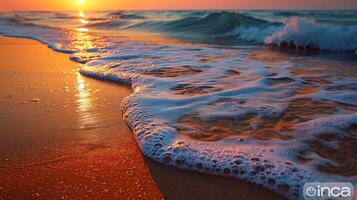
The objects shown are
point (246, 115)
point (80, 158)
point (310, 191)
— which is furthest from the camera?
point (246, 115)

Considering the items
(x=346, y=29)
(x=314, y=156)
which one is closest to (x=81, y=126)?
(x=314, y=156)

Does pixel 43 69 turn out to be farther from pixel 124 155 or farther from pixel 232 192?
pixel 232 192

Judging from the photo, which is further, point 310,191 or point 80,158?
point 80,158

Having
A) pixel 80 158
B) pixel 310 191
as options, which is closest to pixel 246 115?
pixel 310 191

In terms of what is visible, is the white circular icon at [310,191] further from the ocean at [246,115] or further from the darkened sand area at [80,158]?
the darkened sand area at [80,158]

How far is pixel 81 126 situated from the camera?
2916 millimetres

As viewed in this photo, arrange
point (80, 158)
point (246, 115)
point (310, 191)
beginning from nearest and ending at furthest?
point (310, 191), point (80, 158), point (246, 115)

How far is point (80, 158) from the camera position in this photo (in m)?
2.32

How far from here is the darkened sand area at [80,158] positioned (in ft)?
6.36

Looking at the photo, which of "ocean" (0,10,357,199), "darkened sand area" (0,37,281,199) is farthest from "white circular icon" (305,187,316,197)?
"darkened sand area" (0,37,281,199)

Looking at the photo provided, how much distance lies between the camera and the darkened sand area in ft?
6.36

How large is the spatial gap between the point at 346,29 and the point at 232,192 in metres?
9.63

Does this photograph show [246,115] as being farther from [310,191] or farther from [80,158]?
[80,158]

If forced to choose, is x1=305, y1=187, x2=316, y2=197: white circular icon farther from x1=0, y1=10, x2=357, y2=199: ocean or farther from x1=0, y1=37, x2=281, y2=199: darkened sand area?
x1=0, y1=37, x2=281, y2=199: darkened sand area
